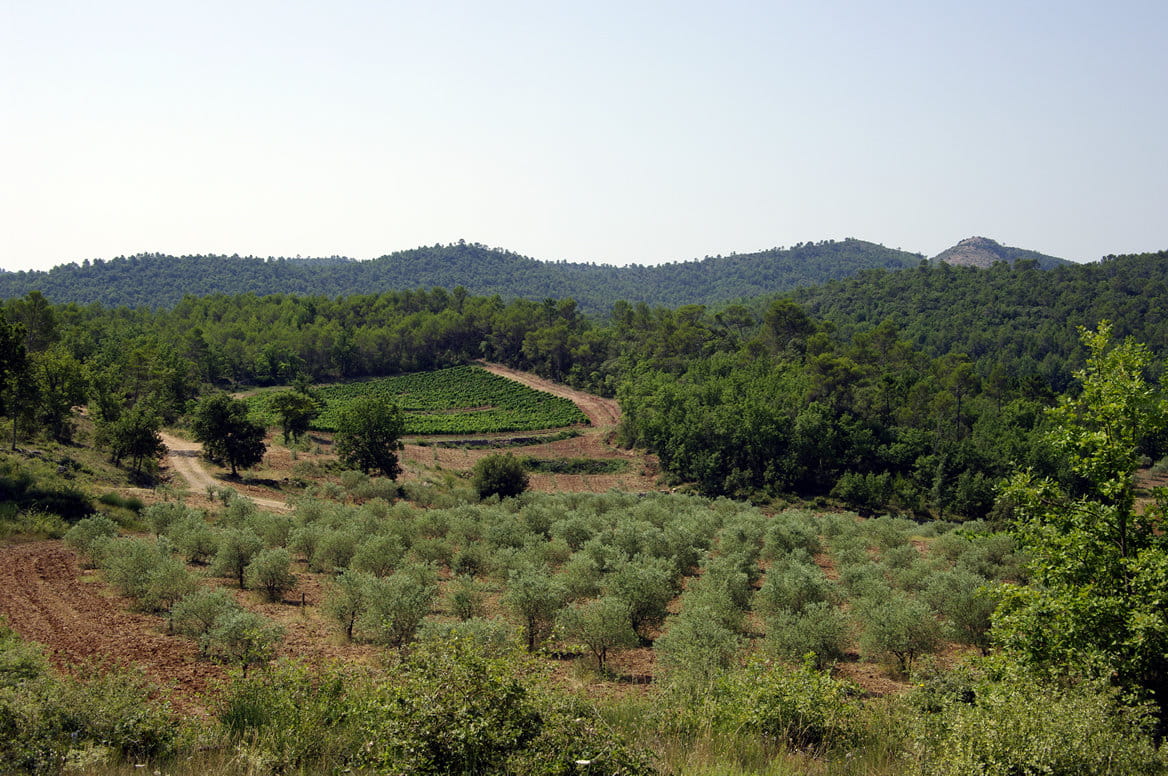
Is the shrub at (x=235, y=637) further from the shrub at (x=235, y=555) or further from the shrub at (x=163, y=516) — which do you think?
the shrub at (x=163, y=516)

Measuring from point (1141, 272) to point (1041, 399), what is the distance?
86204 mm

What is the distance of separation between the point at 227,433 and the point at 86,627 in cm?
2878

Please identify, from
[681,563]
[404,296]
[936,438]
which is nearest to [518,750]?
[681,563]

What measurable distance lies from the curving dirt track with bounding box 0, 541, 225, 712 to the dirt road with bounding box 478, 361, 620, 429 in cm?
6047

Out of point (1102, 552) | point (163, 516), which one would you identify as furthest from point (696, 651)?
point (163, 516)

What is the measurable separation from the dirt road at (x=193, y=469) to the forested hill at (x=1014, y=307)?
9017 centimetres

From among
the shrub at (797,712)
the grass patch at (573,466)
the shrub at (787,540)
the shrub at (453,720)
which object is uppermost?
the shrub at (453,720)

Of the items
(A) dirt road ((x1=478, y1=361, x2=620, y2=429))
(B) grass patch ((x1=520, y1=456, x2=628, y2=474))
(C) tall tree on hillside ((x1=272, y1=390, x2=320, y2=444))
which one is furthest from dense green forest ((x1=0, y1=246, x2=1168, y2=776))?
(A) dirt road ((x1=478, y1=361, x2=620, y2=429))

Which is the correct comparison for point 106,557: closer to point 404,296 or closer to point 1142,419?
point 1142,419

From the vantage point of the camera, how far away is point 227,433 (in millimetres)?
39781

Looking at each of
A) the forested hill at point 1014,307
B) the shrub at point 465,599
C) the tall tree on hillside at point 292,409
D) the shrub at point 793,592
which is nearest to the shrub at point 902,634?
the shrub at point 793,592

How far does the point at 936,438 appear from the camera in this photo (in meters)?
57.4

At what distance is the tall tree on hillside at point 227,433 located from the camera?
128 ft

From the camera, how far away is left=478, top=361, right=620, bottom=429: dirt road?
78938 mm
